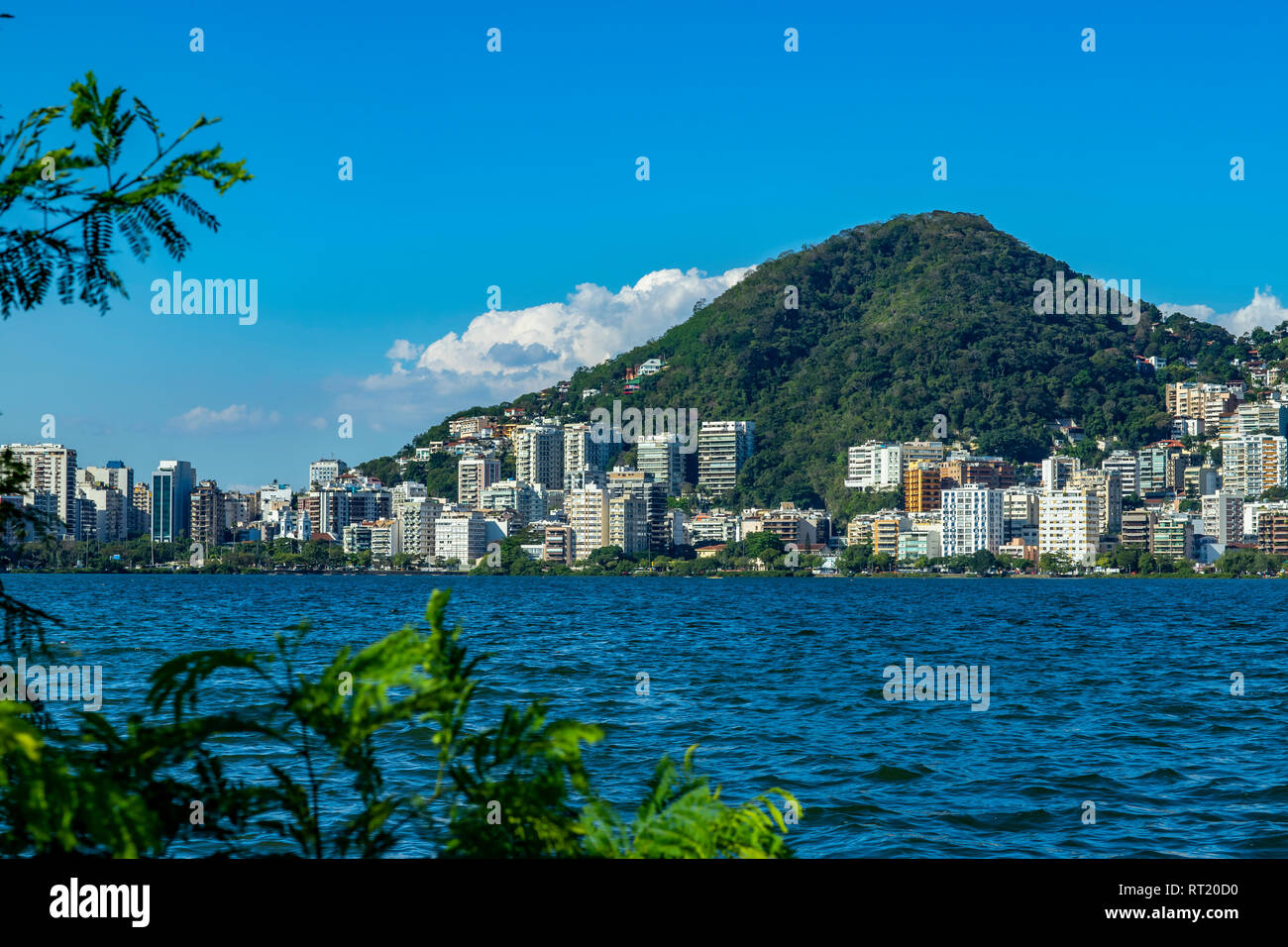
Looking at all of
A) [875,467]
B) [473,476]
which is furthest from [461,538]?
[875,467]

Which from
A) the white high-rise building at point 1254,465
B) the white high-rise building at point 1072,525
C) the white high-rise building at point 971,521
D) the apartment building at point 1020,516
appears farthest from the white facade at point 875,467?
the white high-rise building at point 1254,465

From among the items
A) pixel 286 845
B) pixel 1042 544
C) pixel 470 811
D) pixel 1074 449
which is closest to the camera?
pixel 470 811

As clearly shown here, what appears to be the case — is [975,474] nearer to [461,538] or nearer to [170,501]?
[461,538]

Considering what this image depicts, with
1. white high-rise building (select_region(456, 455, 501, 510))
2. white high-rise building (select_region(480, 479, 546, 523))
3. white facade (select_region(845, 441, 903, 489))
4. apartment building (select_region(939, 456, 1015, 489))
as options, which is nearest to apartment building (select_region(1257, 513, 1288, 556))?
apartment building (select_region(939, 456, 1015, 489))

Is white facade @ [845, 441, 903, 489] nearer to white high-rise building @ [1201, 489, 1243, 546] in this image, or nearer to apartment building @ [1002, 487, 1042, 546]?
apartment building @ [1002, 487, 1042, 546]

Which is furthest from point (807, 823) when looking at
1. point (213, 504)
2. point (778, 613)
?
point (213, 504)

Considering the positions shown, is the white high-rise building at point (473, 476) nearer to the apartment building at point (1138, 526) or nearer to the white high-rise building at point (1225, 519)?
the apartment building at point (1138, 526)
